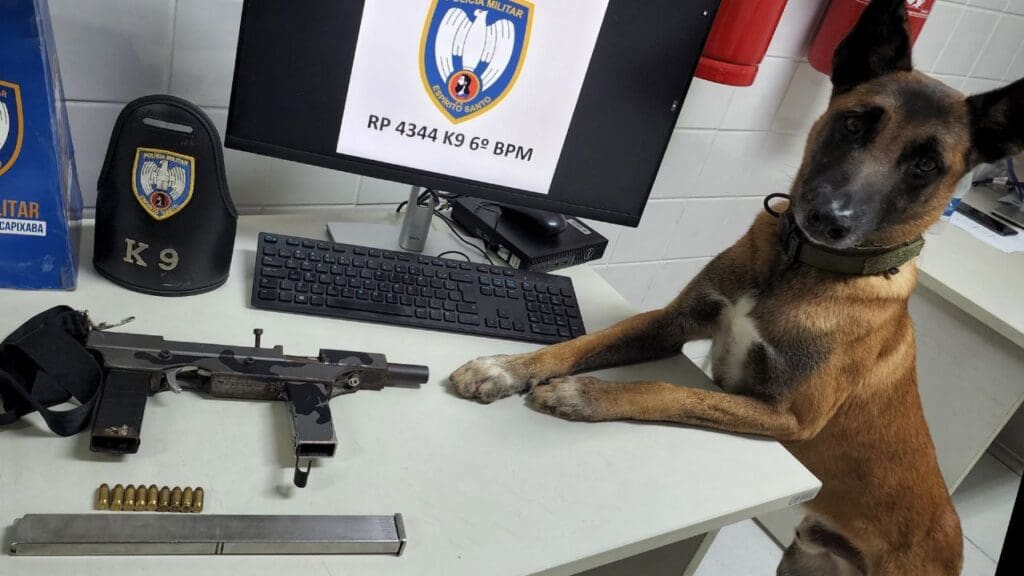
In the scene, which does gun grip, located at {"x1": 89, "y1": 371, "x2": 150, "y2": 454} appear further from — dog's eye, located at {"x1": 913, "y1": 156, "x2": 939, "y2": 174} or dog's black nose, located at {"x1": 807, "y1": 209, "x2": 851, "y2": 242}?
dog's eye, located at {"x1": 913, "y1": 156, "x2": 939, "y2": 174}

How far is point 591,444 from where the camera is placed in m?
0.99

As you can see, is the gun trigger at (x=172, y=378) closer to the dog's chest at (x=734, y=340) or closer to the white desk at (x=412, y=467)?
the white desk at (x=412, y=467)

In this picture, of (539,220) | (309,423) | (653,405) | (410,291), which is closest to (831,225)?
(653,405)

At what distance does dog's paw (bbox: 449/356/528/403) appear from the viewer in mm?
998

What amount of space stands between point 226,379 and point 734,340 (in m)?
0.79

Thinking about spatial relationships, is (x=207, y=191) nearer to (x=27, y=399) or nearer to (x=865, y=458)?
(x=27, y=399)

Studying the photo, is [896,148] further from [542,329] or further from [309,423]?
[309,423]

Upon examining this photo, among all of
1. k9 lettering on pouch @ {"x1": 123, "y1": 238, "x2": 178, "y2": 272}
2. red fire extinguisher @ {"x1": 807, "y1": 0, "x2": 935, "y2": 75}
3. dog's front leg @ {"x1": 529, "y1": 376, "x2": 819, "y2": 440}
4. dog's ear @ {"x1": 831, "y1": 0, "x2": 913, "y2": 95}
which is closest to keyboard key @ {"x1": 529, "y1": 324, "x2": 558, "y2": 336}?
Result: dog's front leg @ {"x1": 529, "y1": 376, "x2": 819, "y2": 440}

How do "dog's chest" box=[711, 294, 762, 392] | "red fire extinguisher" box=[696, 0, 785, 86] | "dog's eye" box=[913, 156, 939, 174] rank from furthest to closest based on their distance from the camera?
"red fire extinguisher" box=[696, 0, 785, 86] → "dog's chest" box=[711, 294, 762, 392] → "dog's eye" box=[913, 156, 939, 174]

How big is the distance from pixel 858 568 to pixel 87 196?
1.48m

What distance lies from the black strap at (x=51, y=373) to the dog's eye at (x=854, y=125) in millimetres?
1054

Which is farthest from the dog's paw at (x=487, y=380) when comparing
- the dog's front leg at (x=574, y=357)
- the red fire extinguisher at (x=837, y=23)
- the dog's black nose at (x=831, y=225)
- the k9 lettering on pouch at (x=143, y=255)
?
the red fire extinguisher at (x=837, y=23)

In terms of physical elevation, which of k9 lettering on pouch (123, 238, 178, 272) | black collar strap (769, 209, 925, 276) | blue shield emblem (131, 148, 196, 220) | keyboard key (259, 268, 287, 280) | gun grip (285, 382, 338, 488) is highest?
black collar strap (769, 209, 925, 276)

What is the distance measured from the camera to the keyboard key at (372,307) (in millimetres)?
1064
